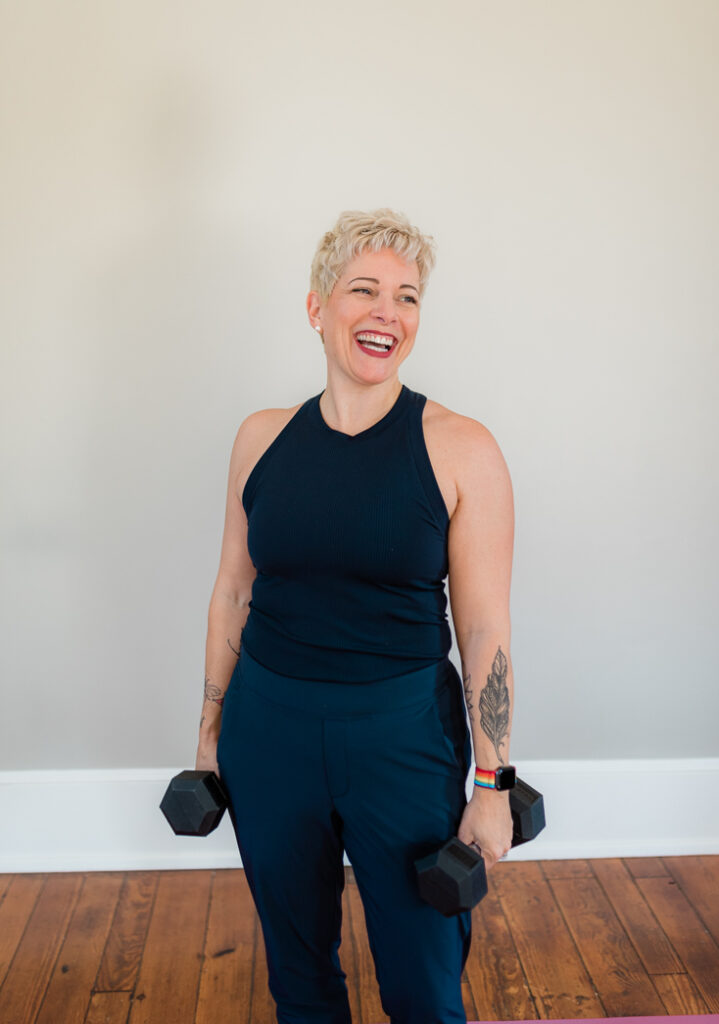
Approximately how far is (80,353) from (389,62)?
0.94m

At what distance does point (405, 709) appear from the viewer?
1.28m

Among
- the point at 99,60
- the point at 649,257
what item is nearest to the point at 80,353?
the point at 99,60

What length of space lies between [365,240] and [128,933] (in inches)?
63.2

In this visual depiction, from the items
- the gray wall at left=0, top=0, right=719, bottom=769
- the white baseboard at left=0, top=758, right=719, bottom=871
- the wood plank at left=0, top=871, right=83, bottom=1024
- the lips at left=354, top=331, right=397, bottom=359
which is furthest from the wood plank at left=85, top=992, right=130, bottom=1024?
the lips at left=354, top=331, right=397, bottom=359

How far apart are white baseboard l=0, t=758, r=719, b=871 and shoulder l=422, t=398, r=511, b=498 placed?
1227mm

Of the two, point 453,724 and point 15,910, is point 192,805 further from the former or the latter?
point 15,910

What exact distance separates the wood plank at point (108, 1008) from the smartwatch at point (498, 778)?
98 cm

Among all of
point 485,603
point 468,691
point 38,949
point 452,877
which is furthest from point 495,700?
point 38,949

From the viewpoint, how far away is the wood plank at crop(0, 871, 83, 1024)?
1.77m

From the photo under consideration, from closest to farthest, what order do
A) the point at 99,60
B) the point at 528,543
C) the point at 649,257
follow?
the point at 99,60
the point at 649,257
the point at 528,543

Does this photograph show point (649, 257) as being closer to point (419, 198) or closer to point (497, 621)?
point (419, 198)

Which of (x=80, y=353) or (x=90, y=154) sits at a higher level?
(x=90, y=154)

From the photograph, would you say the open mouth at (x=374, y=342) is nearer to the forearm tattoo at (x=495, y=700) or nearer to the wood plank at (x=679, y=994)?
the forearm tattoo at (x=495, y=700)

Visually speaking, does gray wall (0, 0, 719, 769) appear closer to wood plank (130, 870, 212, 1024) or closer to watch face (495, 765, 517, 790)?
wood plank (130, 870, 212, 1024)
